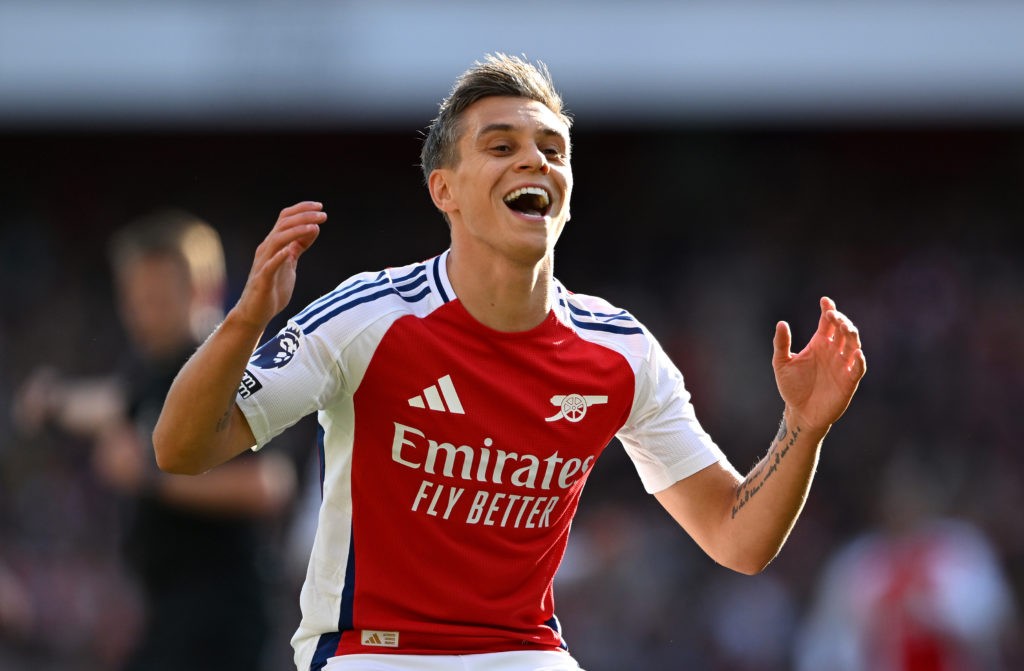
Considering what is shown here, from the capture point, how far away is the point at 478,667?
389cm

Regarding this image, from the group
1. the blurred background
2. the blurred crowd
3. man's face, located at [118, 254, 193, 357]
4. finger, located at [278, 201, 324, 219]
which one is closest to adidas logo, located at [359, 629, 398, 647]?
finger, located at [278, 201, 324, 219]

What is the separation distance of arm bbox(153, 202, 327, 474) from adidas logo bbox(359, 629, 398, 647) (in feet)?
2.07

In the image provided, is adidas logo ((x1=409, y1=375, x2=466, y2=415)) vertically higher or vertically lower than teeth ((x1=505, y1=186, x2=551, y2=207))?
lower

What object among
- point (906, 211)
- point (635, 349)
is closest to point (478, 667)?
point (635, 349)

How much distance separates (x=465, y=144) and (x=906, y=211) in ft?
48.6

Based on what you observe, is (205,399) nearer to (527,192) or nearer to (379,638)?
(379,638)

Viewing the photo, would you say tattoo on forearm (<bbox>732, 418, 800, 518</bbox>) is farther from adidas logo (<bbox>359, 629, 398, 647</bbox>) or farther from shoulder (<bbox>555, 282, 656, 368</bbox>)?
adidas logo (<bbox>359, 629, 398, 647</bbox>)

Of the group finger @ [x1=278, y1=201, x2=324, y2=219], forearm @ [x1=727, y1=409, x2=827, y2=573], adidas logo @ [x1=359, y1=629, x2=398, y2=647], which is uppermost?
finger @ [x1=278, y1=201, x2=324, y2=219]

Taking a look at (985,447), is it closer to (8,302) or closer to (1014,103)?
(1014,103)

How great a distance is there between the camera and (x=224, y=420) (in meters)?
3.60

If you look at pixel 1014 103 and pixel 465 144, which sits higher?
pixel 1014 103

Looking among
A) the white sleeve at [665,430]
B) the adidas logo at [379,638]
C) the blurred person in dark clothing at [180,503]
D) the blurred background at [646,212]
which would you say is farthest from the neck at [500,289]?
the blurred background at [646,212]

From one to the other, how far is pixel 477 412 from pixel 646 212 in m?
14.4

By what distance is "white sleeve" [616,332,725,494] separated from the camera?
4.29 m
